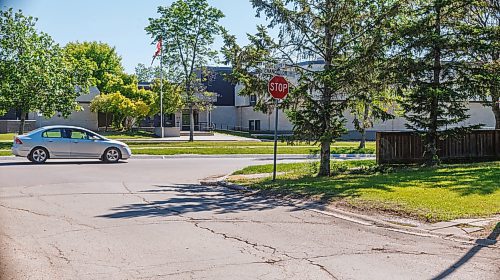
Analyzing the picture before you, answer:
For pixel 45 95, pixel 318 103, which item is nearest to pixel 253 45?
pixel 318 103

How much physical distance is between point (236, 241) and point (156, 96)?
1795 inches

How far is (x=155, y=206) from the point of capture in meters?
11.0

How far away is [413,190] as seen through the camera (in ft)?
40.1

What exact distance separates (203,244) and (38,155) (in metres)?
16.0

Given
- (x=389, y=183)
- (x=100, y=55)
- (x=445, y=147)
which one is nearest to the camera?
(x=389, y=183)

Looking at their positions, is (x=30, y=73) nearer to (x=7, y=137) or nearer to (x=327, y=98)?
(x=7, y=137)

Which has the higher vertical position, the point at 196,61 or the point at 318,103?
the point at 196,61

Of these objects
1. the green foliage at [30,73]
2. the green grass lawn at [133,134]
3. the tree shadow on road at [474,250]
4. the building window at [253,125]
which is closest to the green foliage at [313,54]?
the tree shadow on road at [474,250]

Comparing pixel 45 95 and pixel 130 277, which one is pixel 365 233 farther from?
pixel 45 95

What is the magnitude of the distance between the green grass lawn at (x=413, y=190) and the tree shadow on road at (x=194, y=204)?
1047 mm

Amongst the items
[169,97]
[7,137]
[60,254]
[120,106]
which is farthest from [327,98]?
[120,106]

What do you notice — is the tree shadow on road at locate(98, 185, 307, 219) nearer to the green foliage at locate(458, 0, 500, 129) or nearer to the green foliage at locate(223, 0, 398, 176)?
the green foliage at locate(223, 0, 398, 176)

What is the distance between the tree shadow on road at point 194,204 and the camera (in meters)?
10.2

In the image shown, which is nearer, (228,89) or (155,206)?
(155,206)
